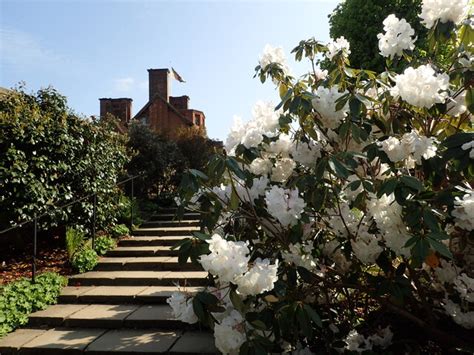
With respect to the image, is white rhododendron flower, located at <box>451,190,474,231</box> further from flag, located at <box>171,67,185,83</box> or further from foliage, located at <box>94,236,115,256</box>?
flag, located at <box>171,67,185,83</box>

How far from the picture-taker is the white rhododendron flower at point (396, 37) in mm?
2527

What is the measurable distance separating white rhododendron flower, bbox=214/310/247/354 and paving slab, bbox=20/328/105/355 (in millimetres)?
2212

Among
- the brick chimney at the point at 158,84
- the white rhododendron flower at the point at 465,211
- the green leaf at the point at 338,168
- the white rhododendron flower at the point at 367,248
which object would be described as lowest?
the white rhododendron flower at the point at 367,248

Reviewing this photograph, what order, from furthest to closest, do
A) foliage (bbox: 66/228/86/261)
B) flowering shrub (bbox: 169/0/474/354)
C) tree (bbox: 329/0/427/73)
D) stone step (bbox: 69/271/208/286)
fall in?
tree (bbox: 329/0/427/73) < foliage (bbox: 66/228/86/261) < stone step (bbox: 69/271/208/286) < flowering shrub (bbox: 169/0/474/354)

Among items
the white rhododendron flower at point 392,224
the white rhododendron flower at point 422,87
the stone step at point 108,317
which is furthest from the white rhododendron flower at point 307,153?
the stone step at point 108,317

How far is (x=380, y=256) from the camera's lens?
225 cm

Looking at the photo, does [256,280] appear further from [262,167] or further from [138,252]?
[138,252]

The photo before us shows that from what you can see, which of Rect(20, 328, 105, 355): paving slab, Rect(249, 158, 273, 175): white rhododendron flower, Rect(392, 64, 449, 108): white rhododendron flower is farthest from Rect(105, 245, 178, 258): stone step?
Rect(392, 64, 449, 108): white rhododendron flower

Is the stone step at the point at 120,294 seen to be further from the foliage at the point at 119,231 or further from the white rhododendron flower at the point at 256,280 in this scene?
the white rhododendron flower at the point at 256,280

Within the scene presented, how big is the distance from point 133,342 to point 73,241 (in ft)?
9.67

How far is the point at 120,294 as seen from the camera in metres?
4.94

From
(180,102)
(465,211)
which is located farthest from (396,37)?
(180,102)

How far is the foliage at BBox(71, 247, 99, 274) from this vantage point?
5.85 metres

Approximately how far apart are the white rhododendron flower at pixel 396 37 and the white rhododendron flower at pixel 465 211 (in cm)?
112
